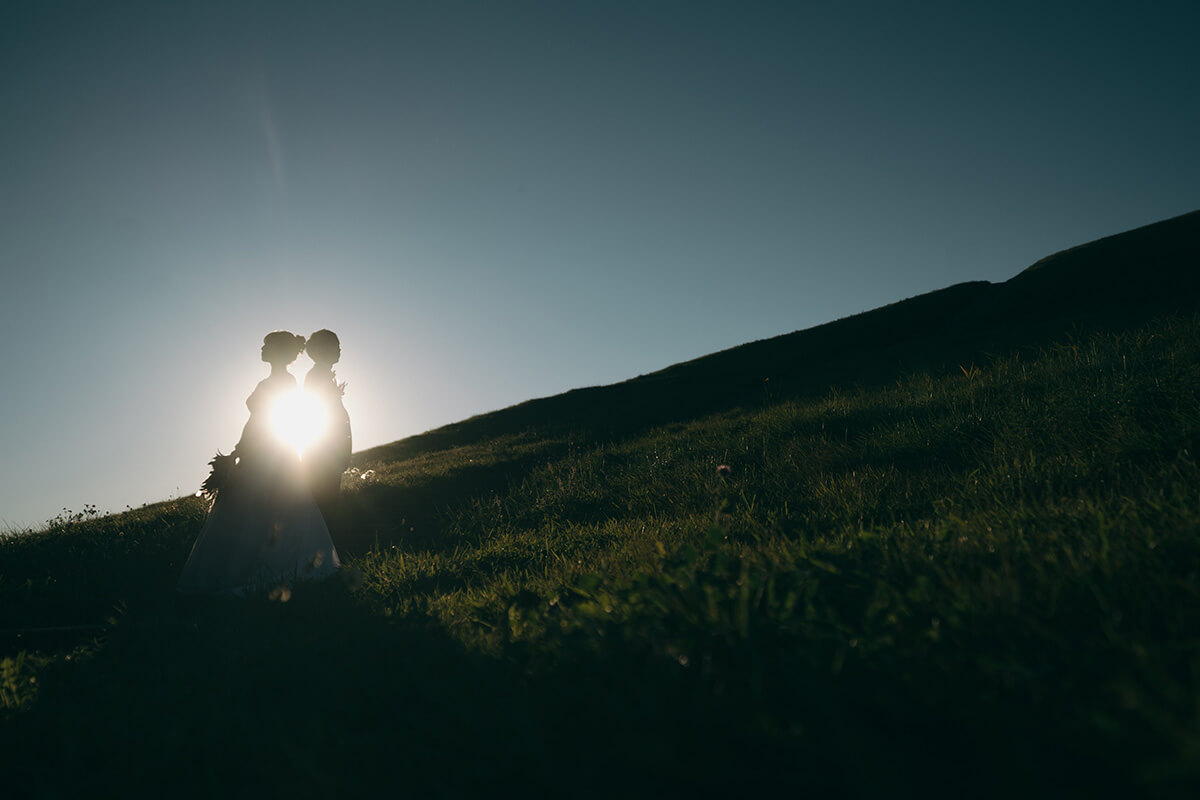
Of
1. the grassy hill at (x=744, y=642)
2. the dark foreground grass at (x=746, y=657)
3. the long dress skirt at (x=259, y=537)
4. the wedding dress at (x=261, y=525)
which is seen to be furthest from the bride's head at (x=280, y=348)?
the dark foreground grass at (x=746, y=657)

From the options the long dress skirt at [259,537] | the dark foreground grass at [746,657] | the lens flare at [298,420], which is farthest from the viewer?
the lens flare at [298,420]

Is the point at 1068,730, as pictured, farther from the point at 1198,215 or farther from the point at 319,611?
the point at 1198,215

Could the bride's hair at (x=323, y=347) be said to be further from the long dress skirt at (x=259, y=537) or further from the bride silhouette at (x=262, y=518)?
the long dress skirt at (x=259, y=537)

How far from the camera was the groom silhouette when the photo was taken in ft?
21.4

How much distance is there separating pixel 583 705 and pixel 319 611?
3.03 meters

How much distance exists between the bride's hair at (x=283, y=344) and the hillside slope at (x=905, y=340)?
33.1ft

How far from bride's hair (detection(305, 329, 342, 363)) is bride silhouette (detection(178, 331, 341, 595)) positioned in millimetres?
293

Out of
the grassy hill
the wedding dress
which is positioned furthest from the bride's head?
the grassy hill

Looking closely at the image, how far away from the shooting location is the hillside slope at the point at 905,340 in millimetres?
17000

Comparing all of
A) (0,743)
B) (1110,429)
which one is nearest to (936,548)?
(1110,429)

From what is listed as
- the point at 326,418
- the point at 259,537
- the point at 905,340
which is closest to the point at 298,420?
the point at 326,418

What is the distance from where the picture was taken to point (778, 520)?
15.2 ft

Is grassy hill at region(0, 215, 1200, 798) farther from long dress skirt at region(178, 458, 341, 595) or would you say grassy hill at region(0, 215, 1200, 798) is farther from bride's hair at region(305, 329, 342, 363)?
bride's hair at region(305, 329, 342, 363)

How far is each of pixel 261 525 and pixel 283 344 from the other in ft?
6.75
